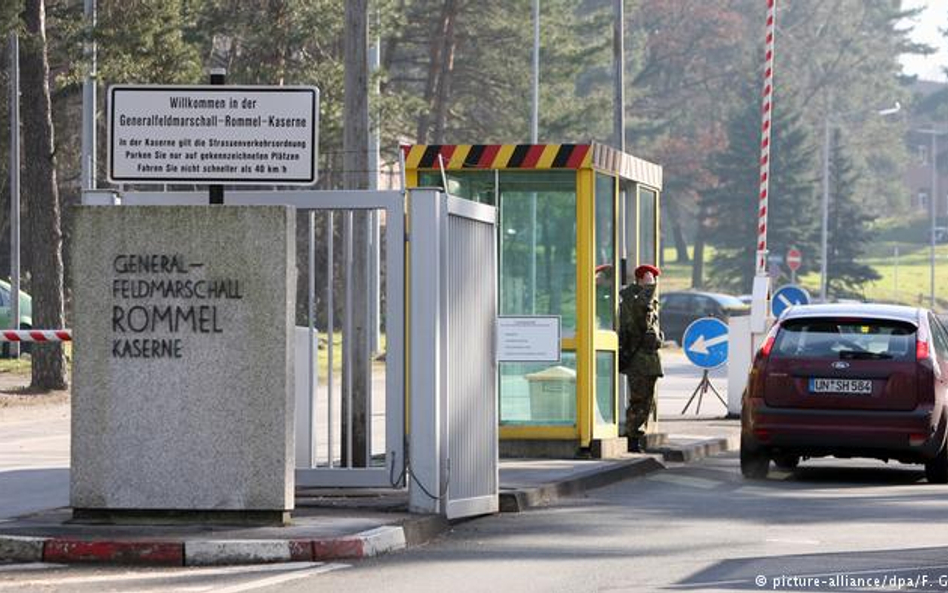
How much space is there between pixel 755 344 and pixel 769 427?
10.1 m

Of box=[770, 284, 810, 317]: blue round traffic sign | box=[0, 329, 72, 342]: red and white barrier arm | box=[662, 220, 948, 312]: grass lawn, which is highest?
box=[662, 220, 948, 312]: grass lawn

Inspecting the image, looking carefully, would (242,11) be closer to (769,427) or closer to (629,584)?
(769,427)

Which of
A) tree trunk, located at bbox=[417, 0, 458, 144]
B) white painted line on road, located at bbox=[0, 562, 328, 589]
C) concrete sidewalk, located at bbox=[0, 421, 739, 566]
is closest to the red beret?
concrete sidewalk, located at bbox=[0, 421, 739, 566]

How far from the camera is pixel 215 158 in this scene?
13.3 metres

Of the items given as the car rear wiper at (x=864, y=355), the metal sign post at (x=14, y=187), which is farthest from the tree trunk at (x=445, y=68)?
the car rear wiper at (x=864, y=355)

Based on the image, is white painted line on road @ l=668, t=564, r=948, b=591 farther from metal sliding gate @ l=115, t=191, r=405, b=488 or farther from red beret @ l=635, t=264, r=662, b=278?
red beret @ l=635, t=264, r=662, b=278

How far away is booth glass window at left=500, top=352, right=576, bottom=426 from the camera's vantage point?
19.6 meters

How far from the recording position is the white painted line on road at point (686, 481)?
18281 millimetres

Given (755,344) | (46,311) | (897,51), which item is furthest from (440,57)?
(897,51)

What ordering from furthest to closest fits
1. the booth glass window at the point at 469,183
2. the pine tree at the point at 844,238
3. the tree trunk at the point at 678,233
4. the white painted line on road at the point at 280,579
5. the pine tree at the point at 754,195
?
the tree trunk at the point at 678,233 → the pine tree at the point at 754,195 → the pine tree at the point at 844,238 → the booth glass window at the point at 469,183 → the white painted line on road at the point at 280,579

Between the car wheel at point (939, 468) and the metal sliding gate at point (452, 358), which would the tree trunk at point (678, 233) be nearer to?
the car wheel at point (939, 468)

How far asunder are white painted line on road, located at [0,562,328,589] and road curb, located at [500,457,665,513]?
3.63 m

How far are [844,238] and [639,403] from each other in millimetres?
83249

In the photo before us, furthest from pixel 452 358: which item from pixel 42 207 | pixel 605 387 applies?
pixel 42 207
